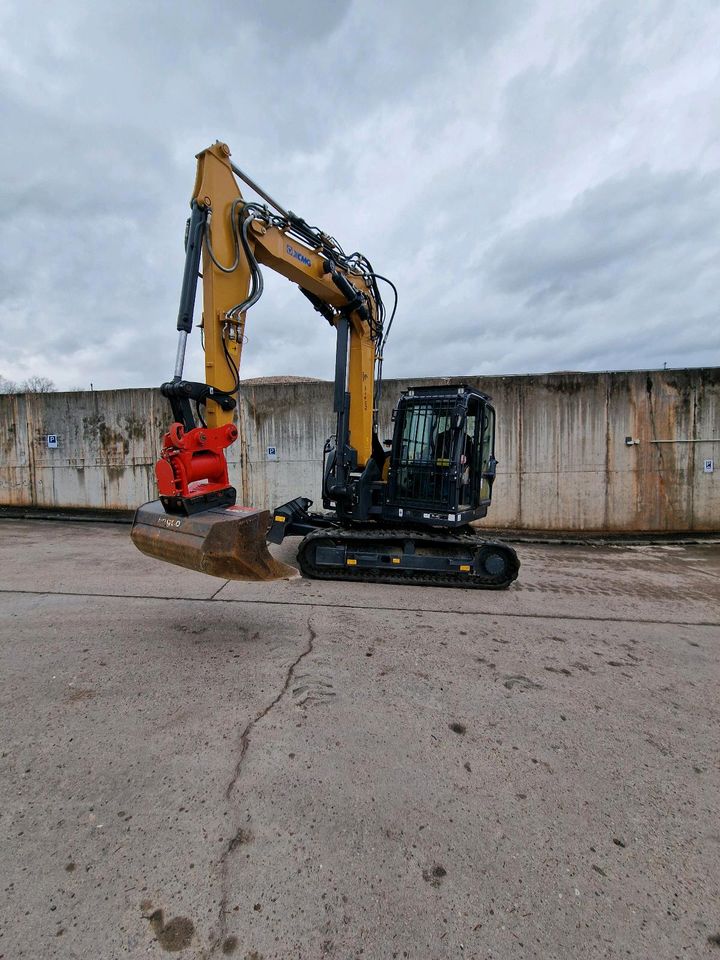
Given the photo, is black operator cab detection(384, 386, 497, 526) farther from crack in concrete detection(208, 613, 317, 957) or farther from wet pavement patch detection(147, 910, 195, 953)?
wet pavement patch detection(147, 910, 195, 953)

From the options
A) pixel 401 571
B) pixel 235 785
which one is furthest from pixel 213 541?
pixel 401 571

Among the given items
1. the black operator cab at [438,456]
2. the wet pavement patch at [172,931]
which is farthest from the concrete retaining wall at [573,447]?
the wet pavement patch at [172,931]

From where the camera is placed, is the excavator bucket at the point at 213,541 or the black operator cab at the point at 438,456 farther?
the black operator cab at the point at 438,456

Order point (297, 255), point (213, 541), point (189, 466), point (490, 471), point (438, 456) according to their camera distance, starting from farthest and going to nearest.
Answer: point (490, 471), point (438, 456), point (297, 255), point (189, 466), point (213, 541)

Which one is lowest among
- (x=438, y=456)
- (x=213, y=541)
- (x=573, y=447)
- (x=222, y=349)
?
(x=213, y=541)

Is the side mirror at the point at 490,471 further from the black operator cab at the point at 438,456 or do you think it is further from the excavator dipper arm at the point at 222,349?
the excavator dipper arm at the point at 222,349

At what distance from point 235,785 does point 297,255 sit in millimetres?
5380

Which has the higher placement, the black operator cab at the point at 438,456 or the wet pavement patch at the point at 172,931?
the black operator cab at the point at 438,456

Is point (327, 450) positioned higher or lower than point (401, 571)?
higher

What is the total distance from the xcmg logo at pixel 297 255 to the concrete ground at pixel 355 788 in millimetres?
4231

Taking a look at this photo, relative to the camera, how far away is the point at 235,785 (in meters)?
2.19

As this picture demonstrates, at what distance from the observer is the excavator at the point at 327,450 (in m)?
3.65

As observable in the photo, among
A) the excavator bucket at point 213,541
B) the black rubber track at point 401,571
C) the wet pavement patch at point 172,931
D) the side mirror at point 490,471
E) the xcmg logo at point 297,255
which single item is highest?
the xcmg logo at point 297,255

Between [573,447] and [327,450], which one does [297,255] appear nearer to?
[327,450]
